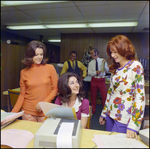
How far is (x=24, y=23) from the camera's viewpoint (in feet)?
4.24

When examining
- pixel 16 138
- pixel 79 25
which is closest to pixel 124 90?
pixel 79 25

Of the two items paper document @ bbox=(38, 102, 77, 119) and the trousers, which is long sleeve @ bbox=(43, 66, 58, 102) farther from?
the trousers

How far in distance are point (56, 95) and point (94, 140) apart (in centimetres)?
48

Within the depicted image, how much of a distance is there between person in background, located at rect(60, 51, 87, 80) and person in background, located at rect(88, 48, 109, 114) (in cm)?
6

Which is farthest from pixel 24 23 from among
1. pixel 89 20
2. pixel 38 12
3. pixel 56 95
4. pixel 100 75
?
pixel 100 75

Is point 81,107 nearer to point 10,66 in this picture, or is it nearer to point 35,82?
point 35,82

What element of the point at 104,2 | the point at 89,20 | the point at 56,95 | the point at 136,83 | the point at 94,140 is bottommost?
the point at 94,140

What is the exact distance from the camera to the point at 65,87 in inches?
45.6

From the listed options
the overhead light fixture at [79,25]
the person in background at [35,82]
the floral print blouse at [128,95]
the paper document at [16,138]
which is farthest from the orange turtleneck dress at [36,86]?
the floral print blouse at [128,95]

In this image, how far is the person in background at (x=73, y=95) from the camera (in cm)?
116

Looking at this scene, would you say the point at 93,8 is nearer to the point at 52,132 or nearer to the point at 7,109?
→ the point at 52,132

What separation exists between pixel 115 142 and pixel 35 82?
73 centimetres

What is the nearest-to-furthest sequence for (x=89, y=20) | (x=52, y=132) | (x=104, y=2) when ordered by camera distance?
(x=52, y=132), (x=104, y=2), (x=89, y=20)

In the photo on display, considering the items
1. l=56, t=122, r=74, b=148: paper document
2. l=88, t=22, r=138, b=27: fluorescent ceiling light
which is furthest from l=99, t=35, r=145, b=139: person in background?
l=56, t=122, r=74, b=148: paper document
